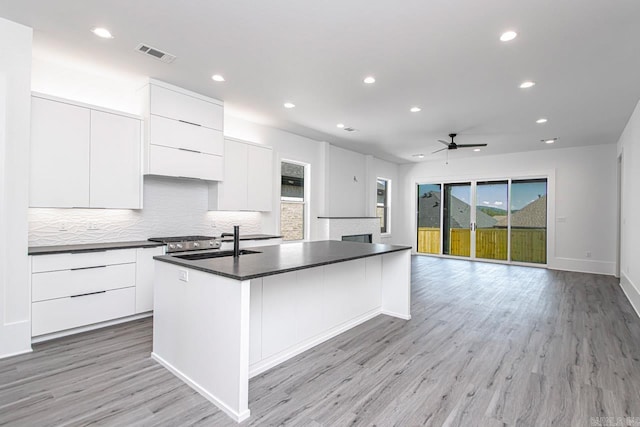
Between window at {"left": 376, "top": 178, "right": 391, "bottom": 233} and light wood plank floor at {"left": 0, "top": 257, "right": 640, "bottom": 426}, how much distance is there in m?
5.58

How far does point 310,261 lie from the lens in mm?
2506

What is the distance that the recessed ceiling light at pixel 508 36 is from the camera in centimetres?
271

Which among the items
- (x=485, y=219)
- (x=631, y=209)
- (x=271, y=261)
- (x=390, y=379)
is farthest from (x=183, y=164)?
(x=485, y=219)

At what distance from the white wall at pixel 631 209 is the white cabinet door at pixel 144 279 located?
594 centimetres

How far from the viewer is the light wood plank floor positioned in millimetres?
1961

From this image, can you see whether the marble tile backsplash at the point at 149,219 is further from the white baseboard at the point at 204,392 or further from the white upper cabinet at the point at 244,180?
the white baseboard at the point at 204,392

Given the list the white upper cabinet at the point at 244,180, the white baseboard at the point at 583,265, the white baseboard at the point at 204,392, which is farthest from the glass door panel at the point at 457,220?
the white baseboard at the point at 204,392

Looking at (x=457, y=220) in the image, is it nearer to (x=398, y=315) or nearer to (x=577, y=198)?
(x=577, y=198)

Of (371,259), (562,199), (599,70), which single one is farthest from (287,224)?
(562,199)

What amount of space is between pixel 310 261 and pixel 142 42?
8.30ft

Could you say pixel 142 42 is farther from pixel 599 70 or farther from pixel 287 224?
pixel 599 70

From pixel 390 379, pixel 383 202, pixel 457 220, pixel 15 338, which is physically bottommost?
pixel 390 379

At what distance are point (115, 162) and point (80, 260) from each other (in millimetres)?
1142

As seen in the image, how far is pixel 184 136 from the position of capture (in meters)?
4.16
